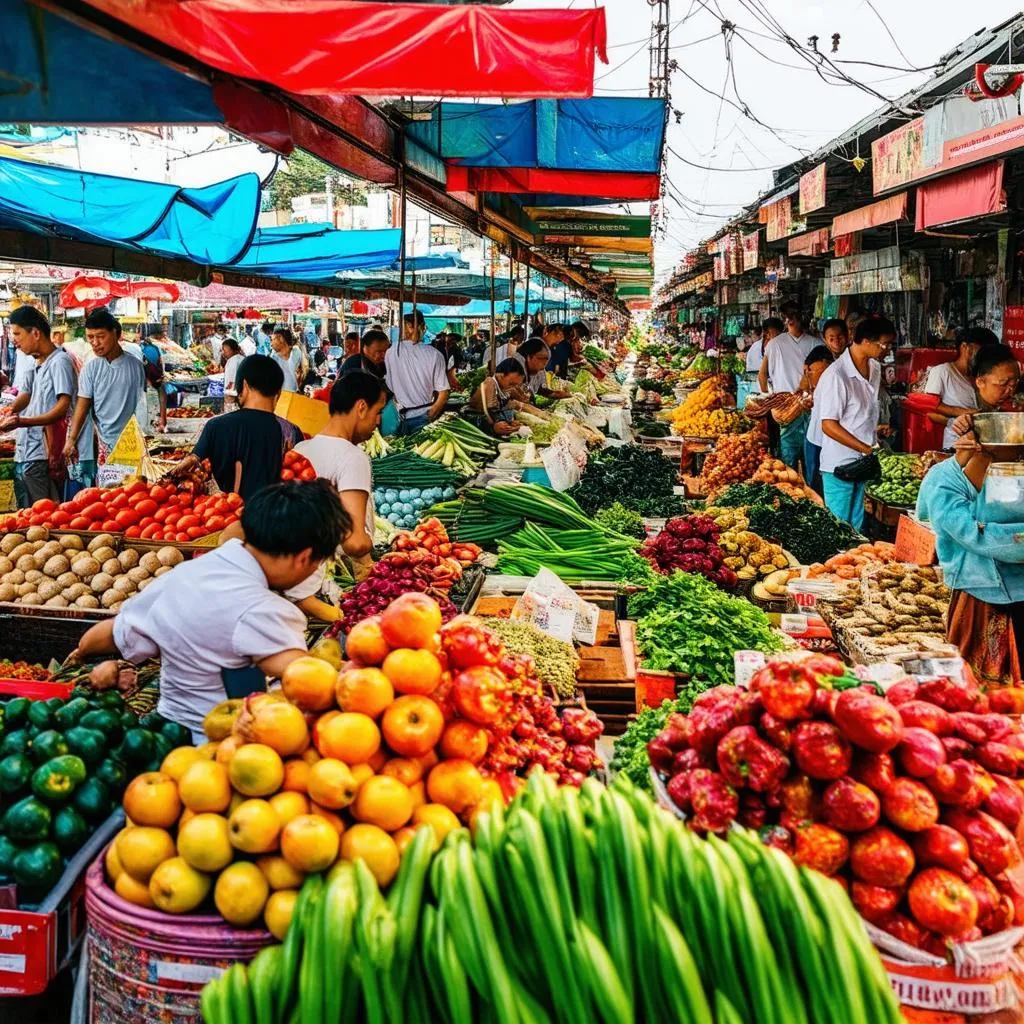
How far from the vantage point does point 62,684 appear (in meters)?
3.71

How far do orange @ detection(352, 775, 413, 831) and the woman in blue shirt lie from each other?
335cm

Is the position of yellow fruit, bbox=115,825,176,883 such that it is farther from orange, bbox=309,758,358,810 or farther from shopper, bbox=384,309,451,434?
shopper, bbox=384,309,451,434

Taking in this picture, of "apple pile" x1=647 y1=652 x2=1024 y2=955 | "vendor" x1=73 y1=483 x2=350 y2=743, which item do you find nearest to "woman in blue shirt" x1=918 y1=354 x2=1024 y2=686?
"apple pile" x1=647 y1=652 x2=1024 y2=955

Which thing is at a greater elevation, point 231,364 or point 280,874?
point 231,364

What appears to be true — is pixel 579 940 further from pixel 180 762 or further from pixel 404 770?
pixel 180 762

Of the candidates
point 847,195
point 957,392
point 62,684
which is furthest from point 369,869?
point 847,195

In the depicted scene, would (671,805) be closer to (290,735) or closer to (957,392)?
(290,735)

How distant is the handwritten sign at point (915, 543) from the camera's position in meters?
5.95

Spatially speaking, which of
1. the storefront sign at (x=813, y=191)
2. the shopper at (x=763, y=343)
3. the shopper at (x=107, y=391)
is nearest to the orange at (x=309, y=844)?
the shopper at (x=107, y=391)

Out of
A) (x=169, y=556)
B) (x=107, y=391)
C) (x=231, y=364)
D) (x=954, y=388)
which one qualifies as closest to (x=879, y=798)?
(x=169, y=556)

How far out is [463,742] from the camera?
2.24 m

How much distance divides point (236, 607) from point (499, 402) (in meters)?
8.14

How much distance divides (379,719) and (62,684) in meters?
2.09

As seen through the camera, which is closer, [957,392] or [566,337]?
[957,392]
